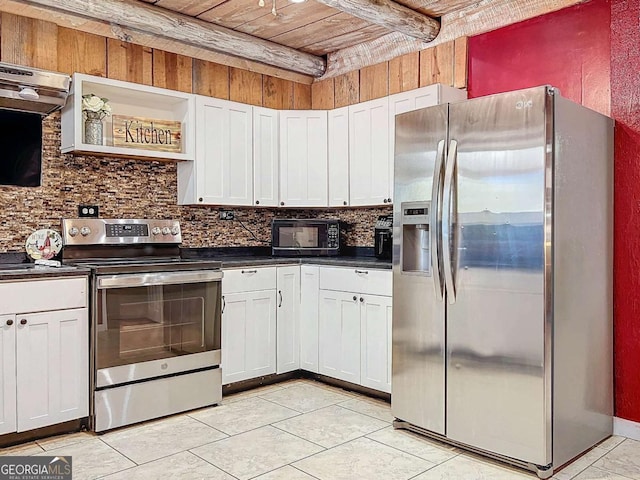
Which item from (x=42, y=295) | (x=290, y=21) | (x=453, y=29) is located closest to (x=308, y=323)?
(x=42, y=295)

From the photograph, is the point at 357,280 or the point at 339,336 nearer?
the point at 357,280

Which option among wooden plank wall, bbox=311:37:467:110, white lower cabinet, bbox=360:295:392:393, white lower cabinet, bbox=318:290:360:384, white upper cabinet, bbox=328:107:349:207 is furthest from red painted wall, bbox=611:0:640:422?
white upper cabinet, bbox=328:107:349:207

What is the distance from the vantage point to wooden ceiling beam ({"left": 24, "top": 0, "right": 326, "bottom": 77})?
3375 mm

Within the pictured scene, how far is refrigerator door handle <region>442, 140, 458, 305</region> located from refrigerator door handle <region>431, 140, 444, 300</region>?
3 centimetres

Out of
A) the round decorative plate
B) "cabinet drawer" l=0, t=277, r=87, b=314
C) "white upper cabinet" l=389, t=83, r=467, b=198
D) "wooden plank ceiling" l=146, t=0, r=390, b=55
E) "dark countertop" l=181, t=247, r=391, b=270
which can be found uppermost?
"wooden plank ceiling" l=146, t=0, r=390, b=55

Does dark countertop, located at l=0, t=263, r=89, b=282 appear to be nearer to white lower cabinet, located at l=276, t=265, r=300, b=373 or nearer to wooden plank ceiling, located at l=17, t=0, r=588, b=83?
white lower cabinet, located at l=276, t=265, r=300, b=373

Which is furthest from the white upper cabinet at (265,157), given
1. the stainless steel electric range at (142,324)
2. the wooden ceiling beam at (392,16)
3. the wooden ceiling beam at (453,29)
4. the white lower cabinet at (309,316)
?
the wooden ceiling beam at (392,16)

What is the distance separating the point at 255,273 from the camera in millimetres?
3865

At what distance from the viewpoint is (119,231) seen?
3.71 metres

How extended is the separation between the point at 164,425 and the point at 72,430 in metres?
0.49

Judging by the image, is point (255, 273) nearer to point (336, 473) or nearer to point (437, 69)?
point (336, 473)

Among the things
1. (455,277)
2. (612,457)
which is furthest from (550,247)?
(612,457)

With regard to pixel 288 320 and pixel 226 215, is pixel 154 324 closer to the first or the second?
pixel 288 320

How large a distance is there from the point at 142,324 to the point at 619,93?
302 cm
